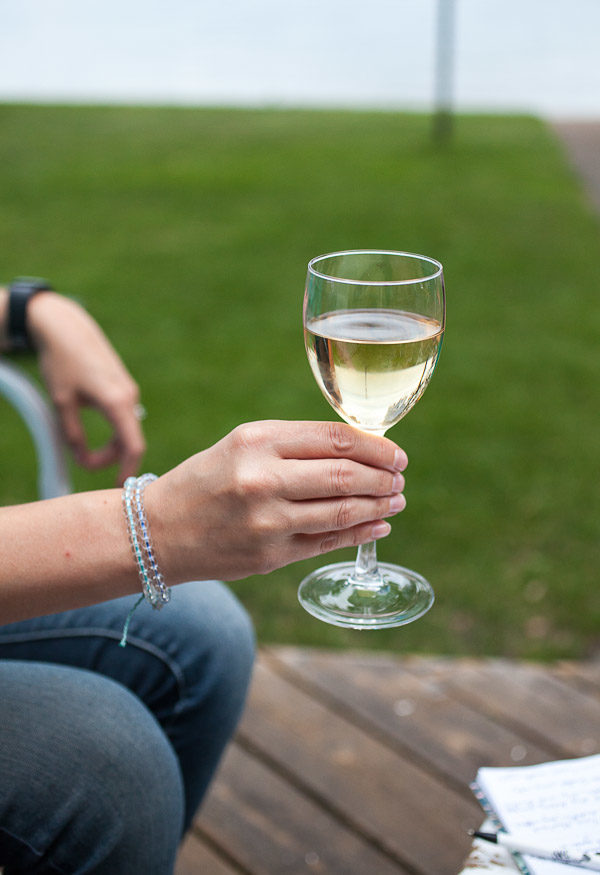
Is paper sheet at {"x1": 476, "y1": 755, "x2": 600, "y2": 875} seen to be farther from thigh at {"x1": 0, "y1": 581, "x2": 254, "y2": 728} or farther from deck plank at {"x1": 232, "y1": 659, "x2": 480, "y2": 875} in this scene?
deck plank at {"x1": 232, "y1": 659, "x2": 480, "y2": 875}

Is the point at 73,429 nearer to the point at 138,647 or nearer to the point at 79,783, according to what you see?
the point at 138,647

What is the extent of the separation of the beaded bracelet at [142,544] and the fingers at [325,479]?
167mm

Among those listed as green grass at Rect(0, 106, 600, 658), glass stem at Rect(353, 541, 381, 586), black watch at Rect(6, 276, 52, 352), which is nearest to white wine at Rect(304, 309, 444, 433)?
glass stem at Rect(353, 541, 381, 586)

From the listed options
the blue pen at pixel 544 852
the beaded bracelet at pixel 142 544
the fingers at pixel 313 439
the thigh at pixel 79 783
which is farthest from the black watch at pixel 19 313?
the blue pen at pixel 544 852

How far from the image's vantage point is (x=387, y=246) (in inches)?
260

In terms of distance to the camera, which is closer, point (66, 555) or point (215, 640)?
point (66, 555)

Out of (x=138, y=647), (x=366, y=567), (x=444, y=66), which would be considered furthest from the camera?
(x=444, y=66)

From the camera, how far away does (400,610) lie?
1.14 meters

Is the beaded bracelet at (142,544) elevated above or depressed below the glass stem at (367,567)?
above

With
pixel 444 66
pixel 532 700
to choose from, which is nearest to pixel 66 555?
pixel 532 700

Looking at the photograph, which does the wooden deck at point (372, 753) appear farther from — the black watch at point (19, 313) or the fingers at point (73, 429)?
the black watch at point (19, 313)

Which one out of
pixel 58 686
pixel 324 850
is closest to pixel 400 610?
pixel 58 686

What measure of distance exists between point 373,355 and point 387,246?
5.78 metres

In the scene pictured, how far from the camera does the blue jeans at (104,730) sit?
115cm
